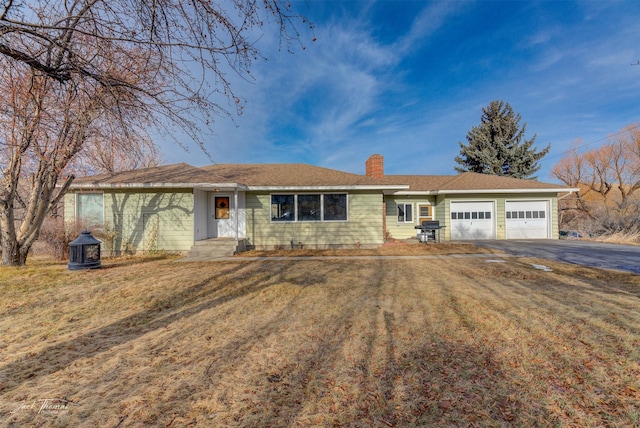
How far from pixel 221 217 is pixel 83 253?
15.7 ft

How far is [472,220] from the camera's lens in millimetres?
14070

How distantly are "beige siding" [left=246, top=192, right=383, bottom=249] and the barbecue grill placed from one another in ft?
8.73

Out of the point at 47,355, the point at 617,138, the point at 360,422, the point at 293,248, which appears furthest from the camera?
the point at 617,138

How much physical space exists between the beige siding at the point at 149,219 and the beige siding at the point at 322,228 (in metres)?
2.40

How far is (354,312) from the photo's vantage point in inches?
160

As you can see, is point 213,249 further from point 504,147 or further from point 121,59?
point 504,147

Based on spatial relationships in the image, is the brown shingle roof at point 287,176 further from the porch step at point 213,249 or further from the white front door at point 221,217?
the porch step at point 213,249

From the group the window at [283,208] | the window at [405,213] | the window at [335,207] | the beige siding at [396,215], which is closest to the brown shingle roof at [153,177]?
the window at [283,208]

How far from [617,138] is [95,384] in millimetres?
31593

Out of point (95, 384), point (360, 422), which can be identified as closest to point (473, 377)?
point (360, 422)

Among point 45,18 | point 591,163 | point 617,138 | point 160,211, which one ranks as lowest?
point 160,211

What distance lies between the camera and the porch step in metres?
9.66

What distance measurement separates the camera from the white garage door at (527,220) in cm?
1387

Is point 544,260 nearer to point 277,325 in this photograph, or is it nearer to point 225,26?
point 277,325
